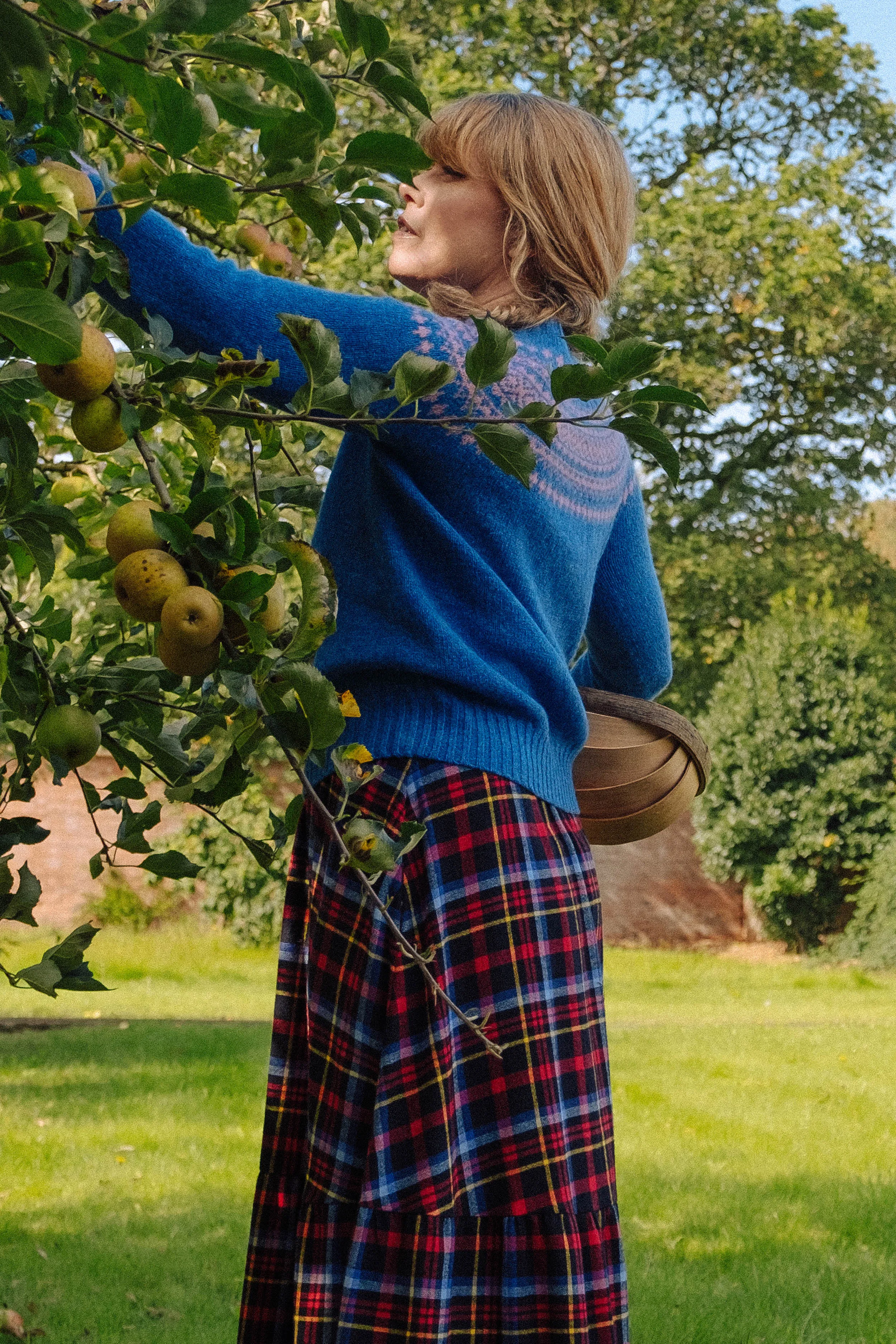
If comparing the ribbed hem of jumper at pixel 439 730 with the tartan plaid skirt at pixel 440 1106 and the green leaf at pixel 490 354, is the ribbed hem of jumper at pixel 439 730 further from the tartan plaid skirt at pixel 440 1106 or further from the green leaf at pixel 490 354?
the green leaf at pixel 490 354

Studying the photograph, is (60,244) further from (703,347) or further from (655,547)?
(703,347)

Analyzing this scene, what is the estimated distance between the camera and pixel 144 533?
2.71 ft

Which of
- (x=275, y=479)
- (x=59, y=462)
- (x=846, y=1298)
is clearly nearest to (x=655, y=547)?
(x=846, y=1298)

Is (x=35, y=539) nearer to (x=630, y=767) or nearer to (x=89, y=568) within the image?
(x=89, y=568)

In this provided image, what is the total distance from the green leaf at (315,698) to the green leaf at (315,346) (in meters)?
0.20

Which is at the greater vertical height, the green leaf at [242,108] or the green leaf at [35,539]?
A: the green leaf at [242,108]

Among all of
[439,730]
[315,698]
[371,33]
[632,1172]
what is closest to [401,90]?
[371,33]

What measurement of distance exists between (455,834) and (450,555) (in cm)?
28

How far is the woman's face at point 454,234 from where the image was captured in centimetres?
144

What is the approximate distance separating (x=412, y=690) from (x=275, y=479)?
1.20 ft

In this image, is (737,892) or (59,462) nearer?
(59,462)

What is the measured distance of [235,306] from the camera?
3.74 feet

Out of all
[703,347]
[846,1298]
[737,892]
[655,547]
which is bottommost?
[846,1298]

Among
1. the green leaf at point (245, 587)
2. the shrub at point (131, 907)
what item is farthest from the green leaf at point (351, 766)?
the shrub at point (131, 907)
